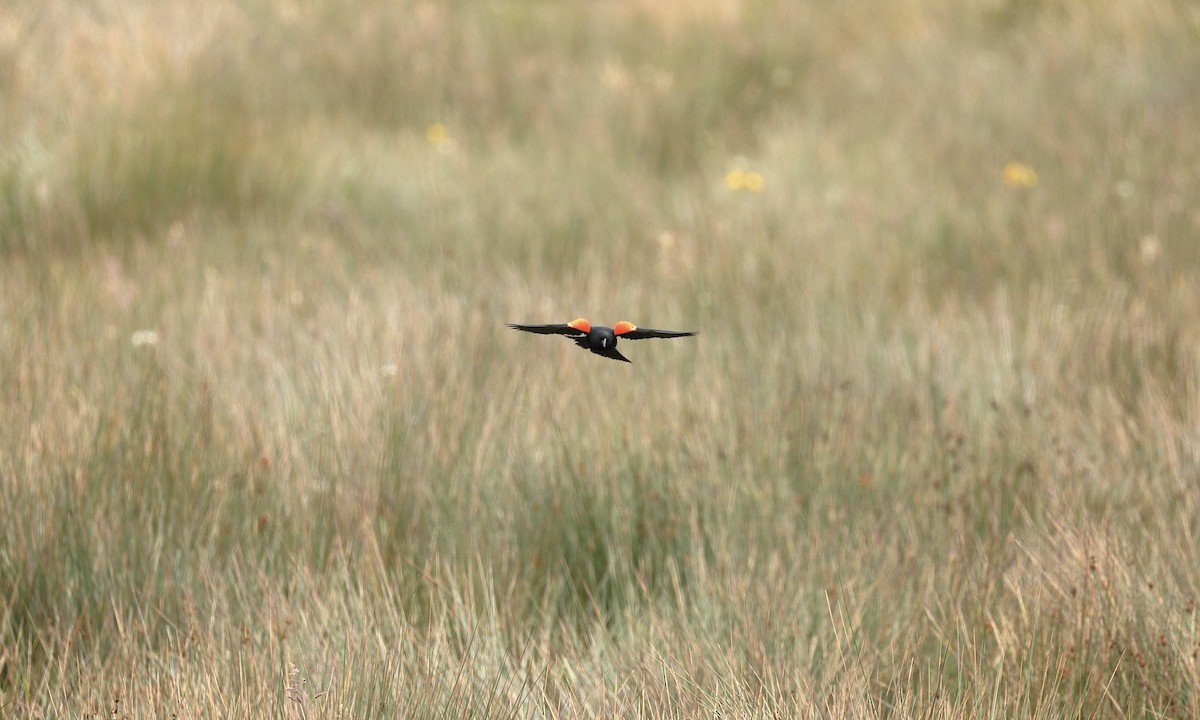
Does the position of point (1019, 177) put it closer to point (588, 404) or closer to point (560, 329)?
point (588, 404)

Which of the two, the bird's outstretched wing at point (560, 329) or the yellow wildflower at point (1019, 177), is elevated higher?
the yellow wildflower at point (1019, 177)

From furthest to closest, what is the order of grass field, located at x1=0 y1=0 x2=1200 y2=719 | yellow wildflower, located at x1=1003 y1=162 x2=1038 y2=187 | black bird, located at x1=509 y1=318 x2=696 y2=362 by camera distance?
1. yellow wildflower, located at x1=1003 y1=162 x2=1038 y2=187
2. grass field, located at x1=0 y1=0 x2=1200 y2=719
3. black bird, located at x1=509 y1=318 x2=696 y2=362

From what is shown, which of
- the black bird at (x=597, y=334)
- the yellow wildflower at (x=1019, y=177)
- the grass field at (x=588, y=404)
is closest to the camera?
the black bird at (x=597, y=334)

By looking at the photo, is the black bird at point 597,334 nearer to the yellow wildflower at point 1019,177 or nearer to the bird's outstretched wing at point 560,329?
the bird's outstretched wing at point 560,329

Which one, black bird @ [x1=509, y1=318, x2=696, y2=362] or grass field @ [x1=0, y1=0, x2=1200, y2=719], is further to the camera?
grass field @ [x1=0, y1=0, x2=1200, y2=719]

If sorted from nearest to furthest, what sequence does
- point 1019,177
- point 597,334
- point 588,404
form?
1. point 597,334
2. point 588,404
3. point 1019,177

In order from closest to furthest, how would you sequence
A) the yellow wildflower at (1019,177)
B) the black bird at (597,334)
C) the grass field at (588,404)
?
the black bird at (597,334)
the grass field at (588,404)
the yellow wildflower at (1019,177)

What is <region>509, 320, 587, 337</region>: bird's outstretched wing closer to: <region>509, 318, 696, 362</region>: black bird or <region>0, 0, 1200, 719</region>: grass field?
<region>509, 318, 696, 362</region>: black bird

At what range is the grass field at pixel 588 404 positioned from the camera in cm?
164

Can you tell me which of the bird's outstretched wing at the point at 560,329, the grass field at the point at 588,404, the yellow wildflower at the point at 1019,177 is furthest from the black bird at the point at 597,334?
the yellow wildflower at the point at 1019,177

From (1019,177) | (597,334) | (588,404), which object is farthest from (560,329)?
(1019,177)

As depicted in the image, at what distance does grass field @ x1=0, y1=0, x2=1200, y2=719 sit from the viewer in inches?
64.7

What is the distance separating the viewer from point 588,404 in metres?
2.44

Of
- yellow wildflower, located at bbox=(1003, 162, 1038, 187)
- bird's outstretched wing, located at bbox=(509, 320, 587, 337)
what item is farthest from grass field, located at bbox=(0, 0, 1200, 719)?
bird's outstretched wing, located at bbox=(509, 320, 587, 337)
